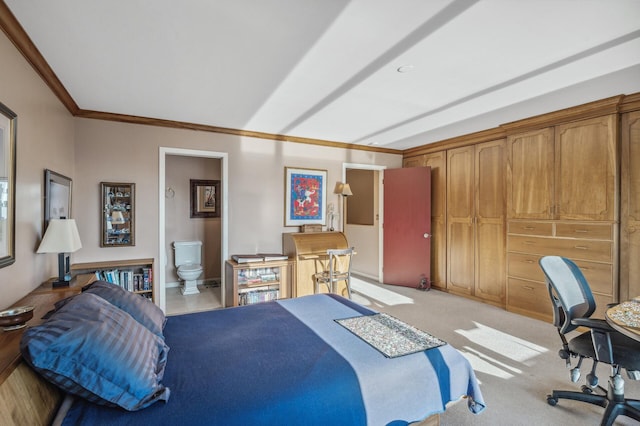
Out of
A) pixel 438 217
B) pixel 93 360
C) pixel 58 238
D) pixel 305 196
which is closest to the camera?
pixel 93 360

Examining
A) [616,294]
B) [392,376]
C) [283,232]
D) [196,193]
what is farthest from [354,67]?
[196,193]

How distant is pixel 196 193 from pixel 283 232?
203 centimetres

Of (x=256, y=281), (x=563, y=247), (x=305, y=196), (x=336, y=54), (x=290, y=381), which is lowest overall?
(x=256, y=281)

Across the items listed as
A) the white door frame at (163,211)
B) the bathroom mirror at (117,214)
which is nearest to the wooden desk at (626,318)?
the white door frame at (163,211)

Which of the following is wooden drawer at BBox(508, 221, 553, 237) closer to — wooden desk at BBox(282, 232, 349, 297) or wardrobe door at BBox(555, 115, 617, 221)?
wardrobe door at BBox(555, 115, 617, 221)

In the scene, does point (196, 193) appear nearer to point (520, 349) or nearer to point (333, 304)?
point (333, 304)

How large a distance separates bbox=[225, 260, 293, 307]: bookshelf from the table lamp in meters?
1.77

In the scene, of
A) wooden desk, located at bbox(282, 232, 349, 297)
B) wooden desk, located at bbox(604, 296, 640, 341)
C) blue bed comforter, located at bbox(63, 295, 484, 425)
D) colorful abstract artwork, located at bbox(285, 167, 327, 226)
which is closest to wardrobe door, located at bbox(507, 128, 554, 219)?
wooden desk, located at bbox(604, 296, 640, 341)

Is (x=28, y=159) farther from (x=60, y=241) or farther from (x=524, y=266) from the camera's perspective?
(x=524, y=266)

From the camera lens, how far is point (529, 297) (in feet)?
12.5

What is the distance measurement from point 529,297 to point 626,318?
241 centimetres

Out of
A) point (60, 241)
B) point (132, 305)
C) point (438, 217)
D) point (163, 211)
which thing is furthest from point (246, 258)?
point (438, 217)

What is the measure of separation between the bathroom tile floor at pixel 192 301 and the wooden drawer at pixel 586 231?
4.37 metres

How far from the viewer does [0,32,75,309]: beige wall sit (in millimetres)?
1899
